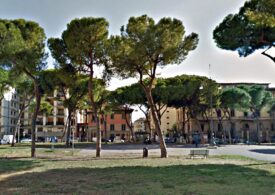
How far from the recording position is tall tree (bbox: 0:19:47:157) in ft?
60.5

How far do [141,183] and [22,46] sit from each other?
508 inches

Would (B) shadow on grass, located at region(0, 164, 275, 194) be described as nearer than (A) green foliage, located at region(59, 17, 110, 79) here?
Yes

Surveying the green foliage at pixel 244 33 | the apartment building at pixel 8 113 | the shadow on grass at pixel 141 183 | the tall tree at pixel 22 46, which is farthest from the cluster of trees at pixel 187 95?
the apartment building at pixel 8 113

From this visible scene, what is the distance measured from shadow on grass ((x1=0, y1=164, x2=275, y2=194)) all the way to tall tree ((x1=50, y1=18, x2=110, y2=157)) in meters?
9.17

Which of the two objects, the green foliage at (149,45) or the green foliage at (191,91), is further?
the green foliage at (191,91)

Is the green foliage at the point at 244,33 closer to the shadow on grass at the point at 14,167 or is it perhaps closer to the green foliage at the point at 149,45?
the green foliage at the point at 149,45

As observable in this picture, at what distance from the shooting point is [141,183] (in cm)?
973

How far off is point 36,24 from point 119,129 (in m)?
59.1

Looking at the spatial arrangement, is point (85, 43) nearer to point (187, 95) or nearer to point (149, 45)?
point (149, 45)

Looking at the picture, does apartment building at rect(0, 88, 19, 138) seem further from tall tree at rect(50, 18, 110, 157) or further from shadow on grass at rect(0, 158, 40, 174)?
shadow on grass at rect(0, 158, 40, 174)

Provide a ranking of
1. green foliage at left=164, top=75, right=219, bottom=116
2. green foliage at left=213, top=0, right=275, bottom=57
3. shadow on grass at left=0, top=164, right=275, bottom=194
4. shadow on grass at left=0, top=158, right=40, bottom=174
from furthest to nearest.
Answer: green foliage at left=164, top=75, right=219, bottom=116 → green foliage at left=213, top=0, right=275, bottom=57 → shadow on grass at left=0, top=158, right=40, bottom=174 → shadow on grass at left=0, top=164, right=275, bottom=194

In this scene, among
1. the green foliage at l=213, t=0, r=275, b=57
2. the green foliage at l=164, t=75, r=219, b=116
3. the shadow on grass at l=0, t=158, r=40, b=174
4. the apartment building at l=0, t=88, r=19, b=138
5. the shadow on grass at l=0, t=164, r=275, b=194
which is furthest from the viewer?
the apartment building at l=0, t=88, r=19, b=138

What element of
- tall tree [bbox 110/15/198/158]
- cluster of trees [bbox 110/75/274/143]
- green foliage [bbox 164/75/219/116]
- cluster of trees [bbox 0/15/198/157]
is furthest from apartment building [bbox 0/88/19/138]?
tall tree [bbox 110/15/198/158]

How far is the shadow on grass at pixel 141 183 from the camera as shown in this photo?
8484 millimetres
